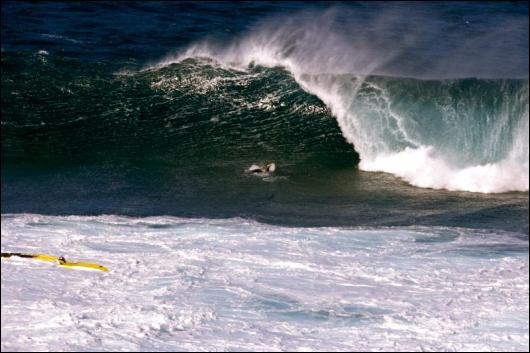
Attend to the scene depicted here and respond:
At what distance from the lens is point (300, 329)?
7730 mm

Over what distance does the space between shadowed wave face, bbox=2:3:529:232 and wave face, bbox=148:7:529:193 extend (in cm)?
3

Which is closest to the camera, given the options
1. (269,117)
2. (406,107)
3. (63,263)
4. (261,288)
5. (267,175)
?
(261,288)

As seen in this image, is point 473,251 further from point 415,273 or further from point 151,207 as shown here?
point 151,207

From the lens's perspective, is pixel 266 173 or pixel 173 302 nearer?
pixel 173 302

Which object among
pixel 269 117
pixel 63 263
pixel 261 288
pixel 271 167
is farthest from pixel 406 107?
pixel 63 263

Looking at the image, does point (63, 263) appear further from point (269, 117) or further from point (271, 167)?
point (269, 117)

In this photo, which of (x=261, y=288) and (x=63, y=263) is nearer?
(x=261, y=288)

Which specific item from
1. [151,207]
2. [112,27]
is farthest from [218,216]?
[112,27]

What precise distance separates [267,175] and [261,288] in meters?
4.55

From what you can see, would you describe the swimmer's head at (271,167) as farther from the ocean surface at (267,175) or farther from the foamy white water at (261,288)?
the foamy white water at (261,288)

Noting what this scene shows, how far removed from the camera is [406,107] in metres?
14.5

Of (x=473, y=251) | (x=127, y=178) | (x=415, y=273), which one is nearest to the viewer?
(x=415, y=273)

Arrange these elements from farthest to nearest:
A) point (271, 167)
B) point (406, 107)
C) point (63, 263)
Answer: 1. point (406, 107)
2. point (271, 167)
3. point (63, 263)

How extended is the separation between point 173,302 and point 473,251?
3360mm
